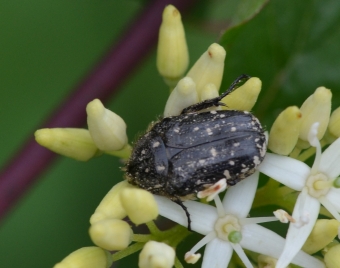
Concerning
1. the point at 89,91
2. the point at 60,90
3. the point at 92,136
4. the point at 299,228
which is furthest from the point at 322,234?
the point at 60,90

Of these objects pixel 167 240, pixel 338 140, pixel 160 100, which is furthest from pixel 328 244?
pixel 160 100

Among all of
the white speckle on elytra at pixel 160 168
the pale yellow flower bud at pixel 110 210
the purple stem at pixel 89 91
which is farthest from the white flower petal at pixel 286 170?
the purple stem at pixel 89 91

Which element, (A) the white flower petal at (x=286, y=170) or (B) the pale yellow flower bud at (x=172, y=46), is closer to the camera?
(A) the white flower petal at (x=286, y=170)

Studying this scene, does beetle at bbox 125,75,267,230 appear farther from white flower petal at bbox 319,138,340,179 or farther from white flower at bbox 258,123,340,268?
white flower petal at bbox 319,138,340,179

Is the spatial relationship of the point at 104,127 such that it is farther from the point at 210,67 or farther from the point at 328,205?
the point at 328,205

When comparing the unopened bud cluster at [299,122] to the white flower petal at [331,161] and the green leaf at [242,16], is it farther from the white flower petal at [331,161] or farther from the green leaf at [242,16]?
the green leaf at [242,16]

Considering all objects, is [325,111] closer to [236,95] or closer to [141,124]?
[236,95]

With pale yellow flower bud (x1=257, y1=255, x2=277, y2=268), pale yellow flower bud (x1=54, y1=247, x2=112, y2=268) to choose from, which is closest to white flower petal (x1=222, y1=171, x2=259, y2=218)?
pale yellow flower bud (x1=257, y1=255, x2=277, y2=268)
